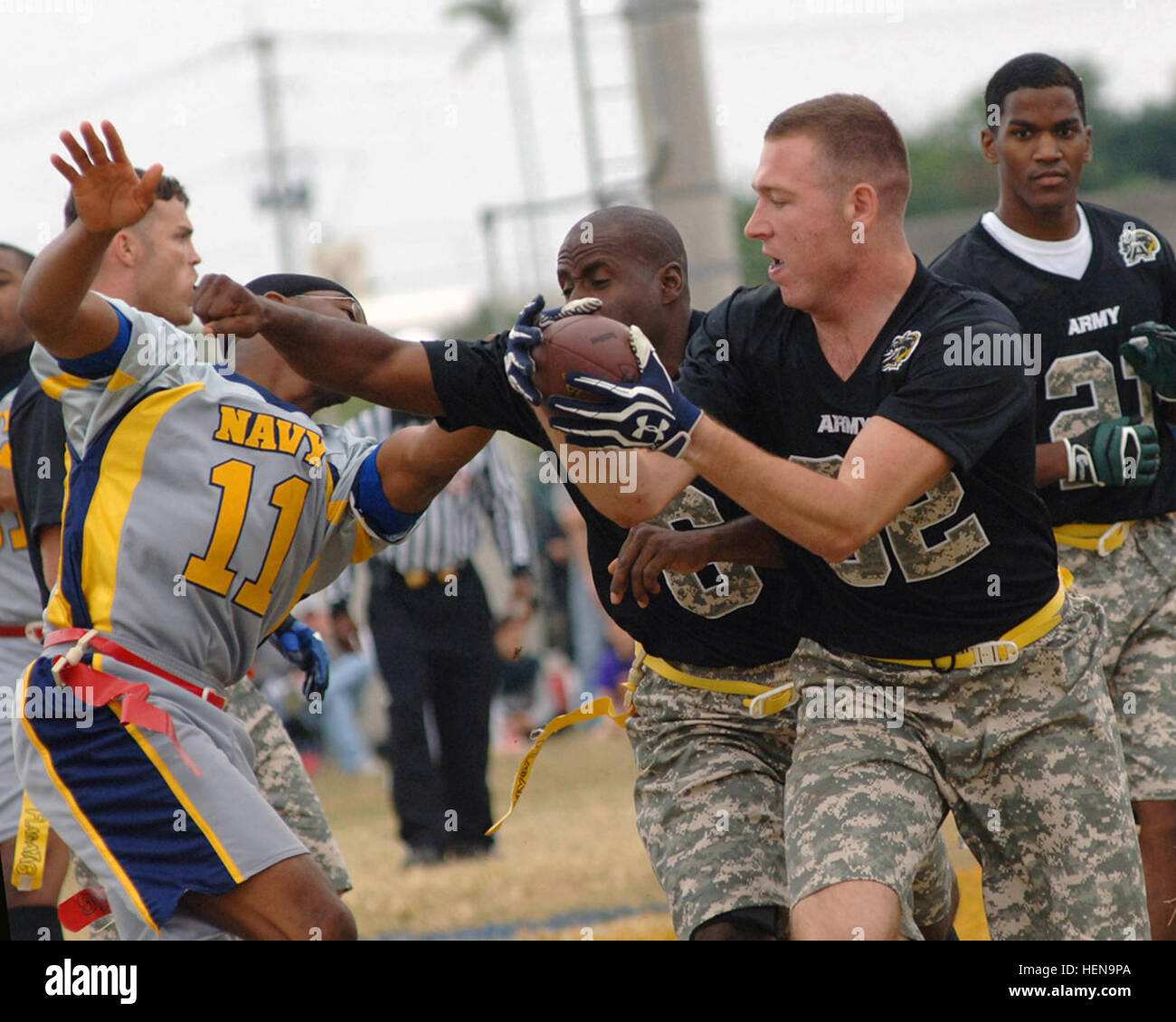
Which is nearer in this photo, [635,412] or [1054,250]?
[635,412]

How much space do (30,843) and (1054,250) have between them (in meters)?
3.37

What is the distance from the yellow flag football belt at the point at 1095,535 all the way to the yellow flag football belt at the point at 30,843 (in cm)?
299

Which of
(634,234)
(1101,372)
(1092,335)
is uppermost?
(634,234)

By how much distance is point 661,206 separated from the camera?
1063cm

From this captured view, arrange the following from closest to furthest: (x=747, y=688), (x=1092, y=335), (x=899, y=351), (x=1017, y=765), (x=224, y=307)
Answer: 1. (x=224, y=307)
2. (x=899, y=351)
3. (x=1017, y=765)
4. (x=747, y=688)
5. (x=1092, y=335)

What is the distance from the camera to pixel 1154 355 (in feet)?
15.0

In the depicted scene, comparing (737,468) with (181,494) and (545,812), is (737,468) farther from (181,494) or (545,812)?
(545,812)

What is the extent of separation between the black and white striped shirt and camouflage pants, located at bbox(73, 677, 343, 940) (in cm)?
357

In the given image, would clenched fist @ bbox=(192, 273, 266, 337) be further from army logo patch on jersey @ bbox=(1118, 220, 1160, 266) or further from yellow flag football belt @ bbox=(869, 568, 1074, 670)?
army logo patch on jersey @ bbox=(1118, 220, 1160, 266)

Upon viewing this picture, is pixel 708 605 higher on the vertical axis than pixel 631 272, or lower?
lower

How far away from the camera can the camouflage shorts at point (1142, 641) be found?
465 centimetres

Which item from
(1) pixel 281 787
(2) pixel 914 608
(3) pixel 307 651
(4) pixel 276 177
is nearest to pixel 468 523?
(3) pixel 307 651

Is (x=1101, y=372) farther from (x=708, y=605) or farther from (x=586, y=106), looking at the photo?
(x=586, y=106)
